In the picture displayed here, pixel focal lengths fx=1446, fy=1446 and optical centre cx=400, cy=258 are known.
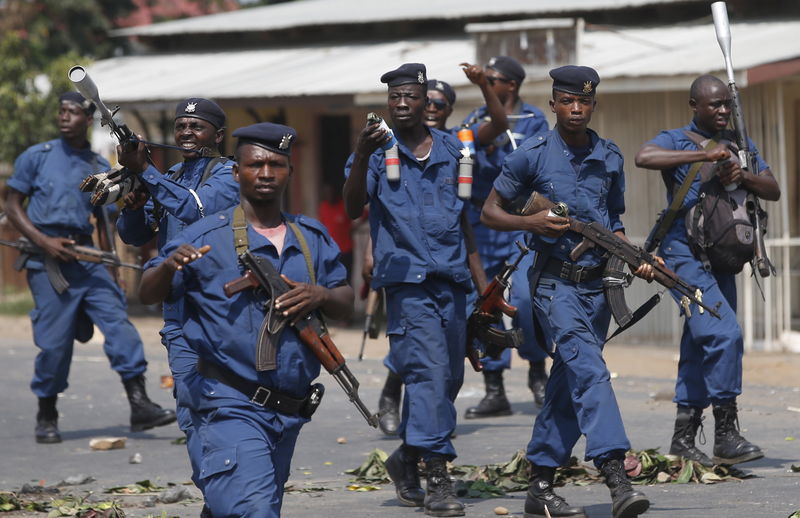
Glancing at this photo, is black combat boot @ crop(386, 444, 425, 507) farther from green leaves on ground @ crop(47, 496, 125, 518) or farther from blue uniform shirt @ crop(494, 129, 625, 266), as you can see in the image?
green leaves on ground @ crop(47, 496, 125, 518)

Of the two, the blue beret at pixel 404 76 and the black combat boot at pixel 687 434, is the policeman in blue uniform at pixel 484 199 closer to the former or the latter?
the black combat boot at pixel 687 434

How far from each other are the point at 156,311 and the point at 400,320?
491 inches

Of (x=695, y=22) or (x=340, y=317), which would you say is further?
(x=695, y=22)

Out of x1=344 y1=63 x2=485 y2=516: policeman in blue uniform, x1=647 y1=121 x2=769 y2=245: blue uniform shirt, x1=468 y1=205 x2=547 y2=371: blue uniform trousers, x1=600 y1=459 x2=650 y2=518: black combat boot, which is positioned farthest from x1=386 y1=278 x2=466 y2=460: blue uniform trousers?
x1=468 y1=205 x2=547 y2=371: blue uniform trousers

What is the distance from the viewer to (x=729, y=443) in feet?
25.3

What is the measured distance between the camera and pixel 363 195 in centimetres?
710

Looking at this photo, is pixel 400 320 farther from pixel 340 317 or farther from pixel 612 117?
pixel 612 117

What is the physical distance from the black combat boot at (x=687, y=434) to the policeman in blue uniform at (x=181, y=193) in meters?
2.76

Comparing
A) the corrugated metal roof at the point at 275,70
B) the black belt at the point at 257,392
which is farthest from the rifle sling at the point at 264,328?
the corrugated metal roof at the point at 275,70

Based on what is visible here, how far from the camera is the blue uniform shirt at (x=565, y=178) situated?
266 inches

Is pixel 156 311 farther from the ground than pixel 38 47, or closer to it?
closer to it

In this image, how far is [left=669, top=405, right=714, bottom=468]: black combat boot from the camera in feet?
25.6

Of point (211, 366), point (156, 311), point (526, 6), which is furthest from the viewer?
point (156, 311)

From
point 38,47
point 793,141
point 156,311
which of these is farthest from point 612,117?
point 38,47
